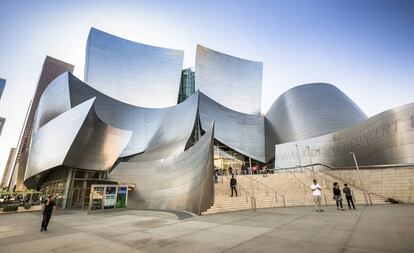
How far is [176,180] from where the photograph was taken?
13.5 m

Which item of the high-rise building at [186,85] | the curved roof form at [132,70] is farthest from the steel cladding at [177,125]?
the high-rise building at [186,85]

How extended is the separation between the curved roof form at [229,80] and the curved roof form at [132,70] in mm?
6287

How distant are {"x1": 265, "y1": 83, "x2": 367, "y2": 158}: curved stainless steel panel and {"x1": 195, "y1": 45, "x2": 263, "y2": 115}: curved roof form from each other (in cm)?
1120

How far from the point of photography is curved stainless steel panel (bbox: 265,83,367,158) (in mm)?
30094

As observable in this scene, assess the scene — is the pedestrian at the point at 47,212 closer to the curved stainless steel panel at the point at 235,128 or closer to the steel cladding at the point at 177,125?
the steel cladding at the point at 177,125

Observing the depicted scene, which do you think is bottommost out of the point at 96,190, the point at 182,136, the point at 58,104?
the point at 96,190

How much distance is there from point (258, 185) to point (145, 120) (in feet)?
75.2

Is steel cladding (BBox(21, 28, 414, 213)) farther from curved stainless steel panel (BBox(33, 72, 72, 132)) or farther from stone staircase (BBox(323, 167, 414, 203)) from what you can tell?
stone staircase (BBox(323, 167, 414, 203))

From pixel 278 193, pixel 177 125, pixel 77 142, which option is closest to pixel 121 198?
pixel 77 142

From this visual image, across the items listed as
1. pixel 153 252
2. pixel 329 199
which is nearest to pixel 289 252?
pixel 153 252

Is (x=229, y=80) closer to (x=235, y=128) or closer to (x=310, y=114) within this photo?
(x=235, y=128)

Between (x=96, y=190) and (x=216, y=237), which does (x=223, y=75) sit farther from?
(x=216, y=237)

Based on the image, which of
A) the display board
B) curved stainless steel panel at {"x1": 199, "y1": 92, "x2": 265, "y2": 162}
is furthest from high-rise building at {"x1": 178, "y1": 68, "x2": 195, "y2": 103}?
the display board

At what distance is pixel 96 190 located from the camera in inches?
530
